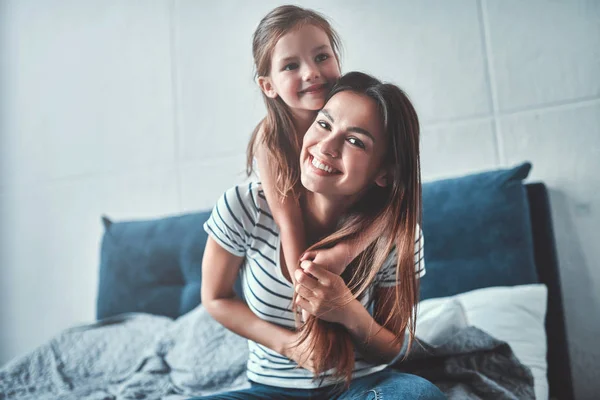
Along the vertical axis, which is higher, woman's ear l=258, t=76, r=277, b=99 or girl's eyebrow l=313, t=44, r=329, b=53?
girl's eyebrow l=313, t=44, r=329, b=53

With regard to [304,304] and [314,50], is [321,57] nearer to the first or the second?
[314,50]

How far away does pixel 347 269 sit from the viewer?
2.21ft

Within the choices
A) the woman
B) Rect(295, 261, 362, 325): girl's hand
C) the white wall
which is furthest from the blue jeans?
the white wall

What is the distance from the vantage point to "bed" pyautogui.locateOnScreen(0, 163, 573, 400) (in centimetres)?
108

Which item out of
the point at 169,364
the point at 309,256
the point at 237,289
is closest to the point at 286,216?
the point at 309,256

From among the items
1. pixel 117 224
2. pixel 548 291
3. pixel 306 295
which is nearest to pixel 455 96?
pixel 548 291

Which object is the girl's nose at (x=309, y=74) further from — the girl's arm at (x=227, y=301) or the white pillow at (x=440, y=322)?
the white pillow at (x=440, y=322)

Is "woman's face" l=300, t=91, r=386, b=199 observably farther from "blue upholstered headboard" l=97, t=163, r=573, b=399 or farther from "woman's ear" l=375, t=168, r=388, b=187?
"blue upholstered headboard" l=97, t=163, r=573, b=399

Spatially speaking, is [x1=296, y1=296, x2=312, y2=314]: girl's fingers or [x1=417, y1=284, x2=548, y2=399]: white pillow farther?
[x1=417, y1=284, x2=548, y2=399]: white pillow

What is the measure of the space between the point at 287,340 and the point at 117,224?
638 mm

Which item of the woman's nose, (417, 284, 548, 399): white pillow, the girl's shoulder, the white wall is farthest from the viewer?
(417, 284, 548, 399): white pillow

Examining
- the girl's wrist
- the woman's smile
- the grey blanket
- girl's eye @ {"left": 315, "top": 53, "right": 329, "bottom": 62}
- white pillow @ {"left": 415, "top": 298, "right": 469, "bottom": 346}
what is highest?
girl's eye @ {"left": 315, "top": 53, "right": 329, "bottom": 62}

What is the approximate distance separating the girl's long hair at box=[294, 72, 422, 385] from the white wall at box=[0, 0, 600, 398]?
100 mm

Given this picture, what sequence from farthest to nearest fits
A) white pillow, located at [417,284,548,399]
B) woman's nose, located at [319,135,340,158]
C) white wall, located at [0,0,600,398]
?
white pillow, located at [417,284,548,399] < white wall, located at [0,0,600,398] < woman's nose, located at [319,135,340,158]
